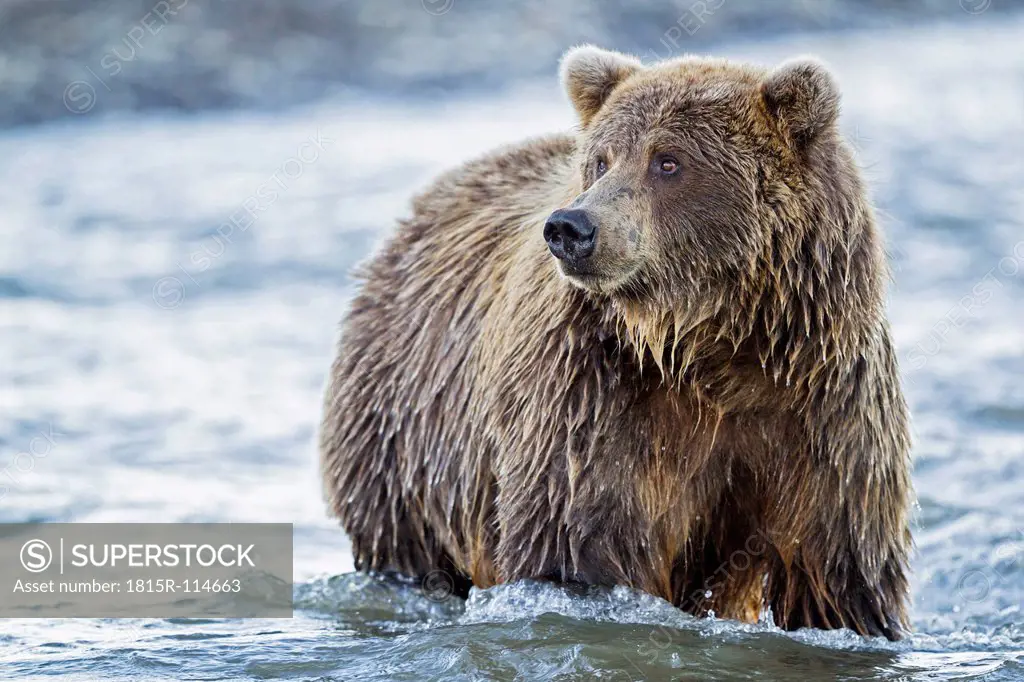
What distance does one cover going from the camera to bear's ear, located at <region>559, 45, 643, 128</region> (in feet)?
20.4

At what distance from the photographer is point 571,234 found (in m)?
5.45

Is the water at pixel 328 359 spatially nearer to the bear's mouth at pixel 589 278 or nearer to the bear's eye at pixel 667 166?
the bear's eye at pixel 667 166

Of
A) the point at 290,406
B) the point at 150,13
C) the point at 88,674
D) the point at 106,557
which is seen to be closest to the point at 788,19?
the point at 150,13

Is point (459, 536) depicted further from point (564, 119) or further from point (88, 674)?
point (564, 119)

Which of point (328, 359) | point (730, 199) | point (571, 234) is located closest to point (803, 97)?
point (730, 199)

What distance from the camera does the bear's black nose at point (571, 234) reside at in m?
5.43

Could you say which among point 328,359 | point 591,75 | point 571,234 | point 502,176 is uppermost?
point 328,359

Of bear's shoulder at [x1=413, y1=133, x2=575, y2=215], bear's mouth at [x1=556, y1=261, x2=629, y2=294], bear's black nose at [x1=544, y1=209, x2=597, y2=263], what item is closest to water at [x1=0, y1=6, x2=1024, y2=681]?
bear's mouth at [x1=556, y1=261, x2=629, y2=294]

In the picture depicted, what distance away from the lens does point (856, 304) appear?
19.0 ft

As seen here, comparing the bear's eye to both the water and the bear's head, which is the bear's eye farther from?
the water

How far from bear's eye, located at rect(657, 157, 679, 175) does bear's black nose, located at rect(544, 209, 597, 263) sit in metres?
0.44

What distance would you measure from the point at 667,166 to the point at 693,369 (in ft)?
2.54

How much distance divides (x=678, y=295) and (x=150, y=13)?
1550cm

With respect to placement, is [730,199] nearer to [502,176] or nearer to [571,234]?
[571,234]
